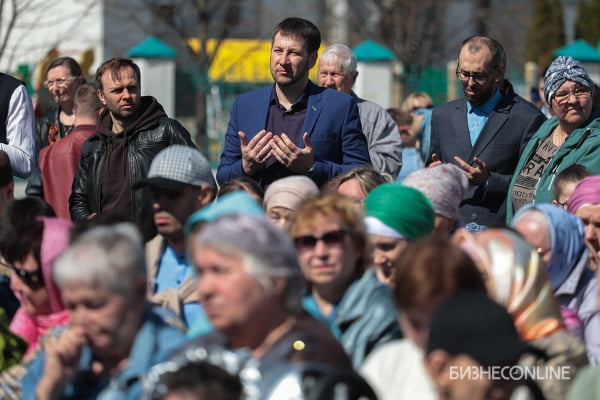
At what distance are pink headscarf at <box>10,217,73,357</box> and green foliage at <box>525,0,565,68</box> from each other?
→ 28014 millimetres

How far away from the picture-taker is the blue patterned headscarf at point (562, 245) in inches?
205

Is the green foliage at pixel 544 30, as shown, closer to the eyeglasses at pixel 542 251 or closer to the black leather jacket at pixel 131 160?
the black leather jacket at pixel 131 160

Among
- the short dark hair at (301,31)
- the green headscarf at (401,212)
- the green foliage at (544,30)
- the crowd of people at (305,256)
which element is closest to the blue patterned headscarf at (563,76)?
the crowd of people at (305,256)

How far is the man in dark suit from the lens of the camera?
7.82m

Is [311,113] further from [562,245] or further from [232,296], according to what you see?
[232,296]

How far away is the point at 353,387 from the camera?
3.79 metres

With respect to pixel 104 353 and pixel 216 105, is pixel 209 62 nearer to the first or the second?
pixel 216 105

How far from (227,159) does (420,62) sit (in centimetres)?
2065

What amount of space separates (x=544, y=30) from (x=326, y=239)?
28.6 m

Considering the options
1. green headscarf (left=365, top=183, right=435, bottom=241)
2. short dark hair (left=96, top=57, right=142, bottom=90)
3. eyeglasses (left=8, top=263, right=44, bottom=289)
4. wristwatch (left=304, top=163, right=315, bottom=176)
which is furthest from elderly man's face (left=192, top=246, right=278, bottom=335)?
short dark hair (left=96, top=57, right=142, bottom=90)

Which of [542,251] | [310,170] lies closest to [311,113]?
[310,170]

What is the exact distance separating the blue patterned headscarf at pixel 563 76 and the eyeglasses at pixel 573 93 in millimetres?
27

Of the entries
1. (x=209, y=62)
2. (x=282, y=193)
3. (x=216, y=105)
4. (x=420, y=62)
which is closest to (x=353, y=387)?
(x=282, y=193)

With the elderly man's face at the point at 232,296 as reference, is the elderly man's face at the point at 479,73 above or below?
above
